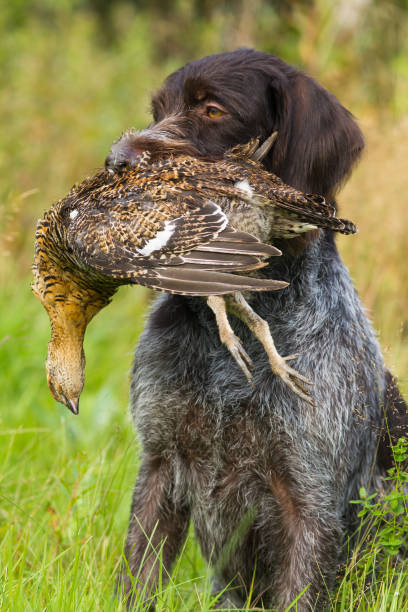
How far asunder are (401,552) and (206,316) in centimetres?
117

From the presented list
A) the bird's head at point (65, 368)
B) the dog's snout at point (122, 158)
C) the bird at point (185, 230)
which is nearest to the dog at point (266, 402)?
the dog's snout at point (122, 158)

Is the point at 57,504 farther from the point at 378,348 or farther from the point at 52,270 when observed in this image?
the point at 378,348

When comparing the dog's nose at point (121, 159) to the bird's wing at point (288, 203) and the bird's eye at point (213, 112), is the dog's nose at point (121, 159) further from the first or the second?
the bird's eye at point (213, 112)

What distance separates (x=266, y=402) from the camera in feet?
10.2

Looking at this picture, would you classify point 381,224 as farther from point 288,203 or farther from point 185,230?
point 185,230

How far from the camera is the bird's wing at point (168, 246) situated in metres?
2.45

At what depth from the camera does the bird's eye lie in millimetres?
3092

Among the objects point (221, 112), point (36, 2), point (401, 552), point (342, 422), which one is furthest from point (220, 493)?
point (36, 2)

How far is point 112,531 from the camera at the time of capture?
3564 mm

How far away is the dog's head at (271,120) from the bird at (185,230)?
16 cm

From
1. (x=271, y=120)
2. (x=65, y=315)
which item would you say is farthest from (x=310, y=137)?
(x=65, y=315)

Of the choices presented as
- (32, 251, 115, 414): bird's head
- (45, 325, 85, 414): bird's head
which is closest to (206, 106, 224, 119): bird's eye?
(32, 251, 115, 414): bird's head

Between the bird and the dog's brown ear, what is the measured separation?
0.57 ft

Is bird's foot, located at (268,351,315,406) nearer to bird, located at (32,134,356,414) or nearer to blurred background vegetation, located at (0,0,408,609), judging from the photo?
bird, located at (32,134,356,414)
